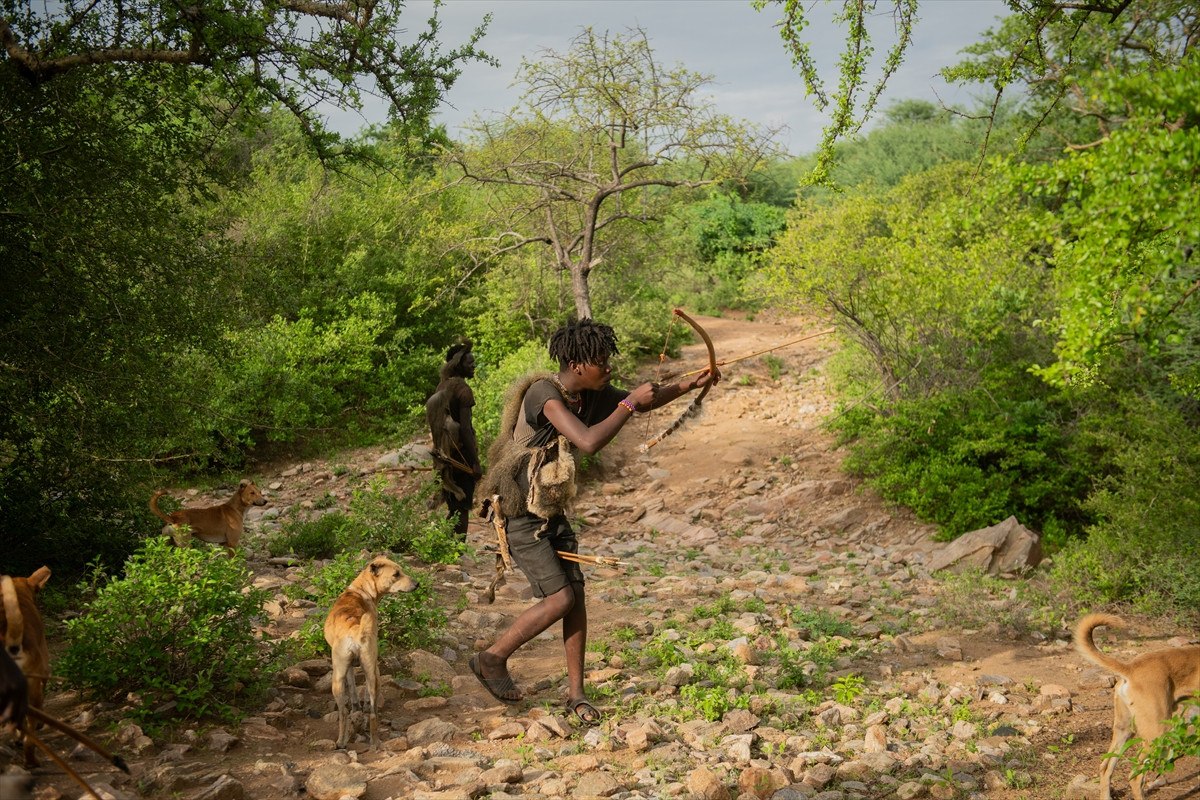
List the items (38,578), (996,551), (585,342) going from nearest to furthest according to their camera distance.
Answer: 1. (38,578)
2. (585,342)
3. (996,551)

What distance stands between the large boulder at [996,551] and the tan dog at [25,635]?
7.99 metres

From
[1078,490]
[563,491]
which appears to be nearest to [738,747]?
[563,491]

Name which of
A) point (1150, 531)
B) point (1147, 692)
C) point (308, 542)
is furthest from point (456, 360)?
point (1147, 692)

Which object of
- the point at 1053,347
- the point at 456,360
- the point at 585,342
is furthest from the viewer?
the point at 456,360

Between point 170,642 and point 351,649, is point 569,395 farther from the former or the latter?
point 170,642

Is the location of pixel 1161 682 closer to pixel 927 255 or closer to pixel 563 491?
pixel 563 491

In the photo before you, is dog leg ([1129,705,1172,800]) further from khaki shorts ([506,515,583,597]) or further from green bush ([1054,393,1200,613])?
green bush ([1054,393,1200,613])

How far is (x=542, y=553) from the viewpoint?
5.45 m

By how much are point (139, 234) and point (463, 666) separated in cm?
415

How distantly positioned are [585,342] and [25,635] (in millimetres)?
2920

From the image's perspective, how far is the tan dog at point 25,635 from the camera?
4.17 meters

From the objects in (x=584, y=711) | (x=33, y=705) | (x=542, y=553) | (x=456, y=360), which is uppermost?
(x=456, y=360)

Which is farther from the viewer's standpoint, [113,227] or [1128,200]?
[113,227]

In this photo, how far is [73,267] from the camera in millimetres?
7250
